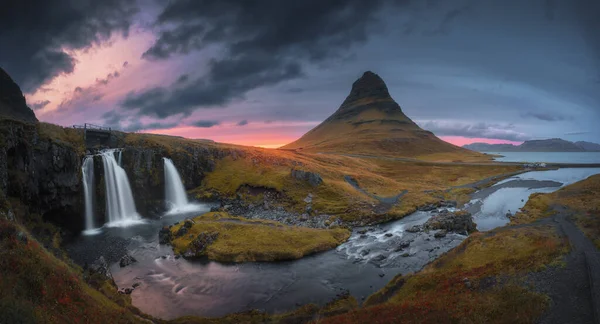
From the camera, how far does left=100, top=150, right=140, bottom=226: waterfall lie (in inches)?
2525

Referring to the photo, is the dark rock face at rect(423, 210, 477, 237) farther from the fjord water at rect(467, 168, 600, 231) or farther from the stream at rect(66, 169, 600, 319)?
the fjord water at rect(467, 168, 600, 231)

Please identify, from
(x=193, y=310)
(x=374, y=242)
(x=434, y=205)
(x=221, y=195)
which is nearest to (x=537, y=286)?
(x=374, y=242)

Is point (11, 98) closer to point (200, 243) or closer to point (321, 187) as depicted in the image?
point (200, 243)

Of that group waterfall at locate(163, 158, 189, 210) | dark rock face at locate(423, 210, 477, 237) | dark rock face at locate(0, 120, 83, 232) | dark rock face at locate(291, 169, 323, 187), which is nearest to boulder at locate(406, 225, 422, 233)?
dark rock face at locate(423, 210, 477, 237)

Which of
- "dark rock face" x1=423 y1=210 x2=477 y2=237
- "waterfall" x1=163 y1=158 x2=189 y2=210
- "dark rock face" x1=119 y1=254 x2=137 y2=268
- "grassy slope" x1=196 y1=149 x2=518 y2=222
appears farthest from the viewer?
"waterfall" x1=163 y1=158 x2=189 y2=210

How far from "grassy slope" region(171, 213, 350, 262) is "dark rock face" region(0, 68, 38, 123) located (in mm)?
140086

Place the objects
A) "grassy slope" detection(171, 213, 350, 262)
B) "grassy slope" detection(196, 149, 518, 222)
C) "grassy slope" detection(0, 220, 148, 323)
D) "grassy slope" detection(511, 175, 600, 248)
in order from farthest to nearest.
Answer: "grassy slope" detection(196, 149, 518, 222) → "grassy slope" detection(171, 213, 350, 262) → "grassy slope" detection(511, 175, 600, 248) → "grassy slope" detection(0, 220, 148, 323)

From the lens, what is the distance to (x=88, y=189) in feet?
203

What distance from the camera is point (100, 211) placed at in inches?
2461

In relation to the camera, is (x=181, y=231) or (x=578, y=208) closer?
(x=181, y=231)

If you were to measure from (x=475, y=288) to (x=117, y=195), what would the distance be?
7021 centimetres

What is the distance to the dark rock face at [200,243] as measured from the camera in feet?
152

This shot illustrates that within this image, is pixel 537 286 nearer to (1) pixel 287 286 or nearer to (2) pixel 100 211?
(1) pixel 287 286

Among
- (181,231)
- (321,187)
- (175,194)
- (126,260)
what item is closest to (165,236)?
(181,231)
